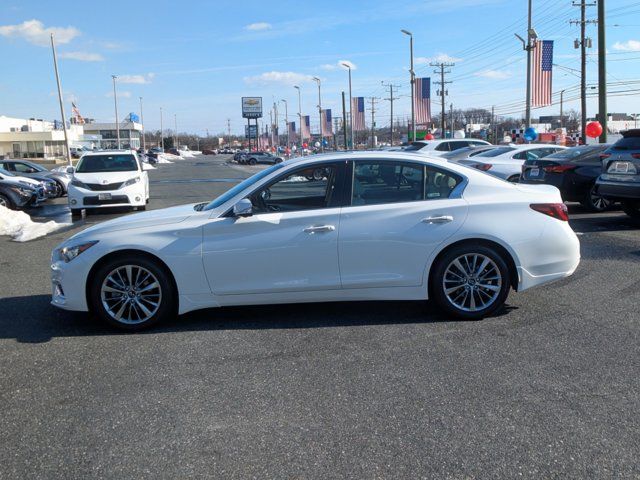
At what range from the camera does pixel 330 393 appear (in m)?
4.07

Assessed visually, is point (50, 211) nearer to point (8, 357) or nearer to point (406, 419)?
point (8, 357)

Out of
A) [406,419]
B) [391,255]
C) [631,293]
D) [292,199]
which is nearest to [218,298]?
[292,199]

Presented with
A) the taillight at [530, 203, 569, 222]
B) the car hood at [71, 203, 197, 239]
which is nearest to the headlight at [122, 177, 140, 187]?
the car hood at [71, 203, 197, 239]

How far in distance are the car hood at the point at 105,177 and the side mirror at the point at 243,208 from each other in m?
11.2

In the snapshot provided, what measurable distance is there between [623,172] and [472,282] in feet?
21.2

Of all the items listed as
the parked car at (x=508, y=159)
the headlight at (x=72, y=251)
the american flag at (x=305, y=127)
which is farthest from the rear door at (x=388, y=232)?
the american flag at (x=305, y=127)

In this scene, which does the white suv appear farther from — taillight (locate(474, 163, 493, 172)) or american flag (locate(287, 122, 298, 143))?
american flag (locate(287, 122, 298, 143))

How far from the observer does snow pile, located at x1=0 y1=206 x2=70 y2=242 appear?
39.3ft

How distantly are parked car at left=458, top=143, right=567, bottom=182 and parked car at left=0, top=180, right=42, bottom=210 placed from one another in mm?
11874

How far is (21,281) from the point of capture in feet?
25.6

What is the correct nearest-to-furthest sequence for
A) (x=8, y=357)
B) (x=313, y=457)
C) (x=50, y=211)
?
(x=313, y=457)
(x=8, y=357)
(x=50, y=211)

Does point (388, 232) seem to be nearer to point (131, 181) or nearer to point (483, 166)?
point (483, 166)

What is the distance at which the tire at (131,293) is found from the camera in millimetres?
5426

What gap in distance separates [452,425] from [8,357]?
3.54 metres
